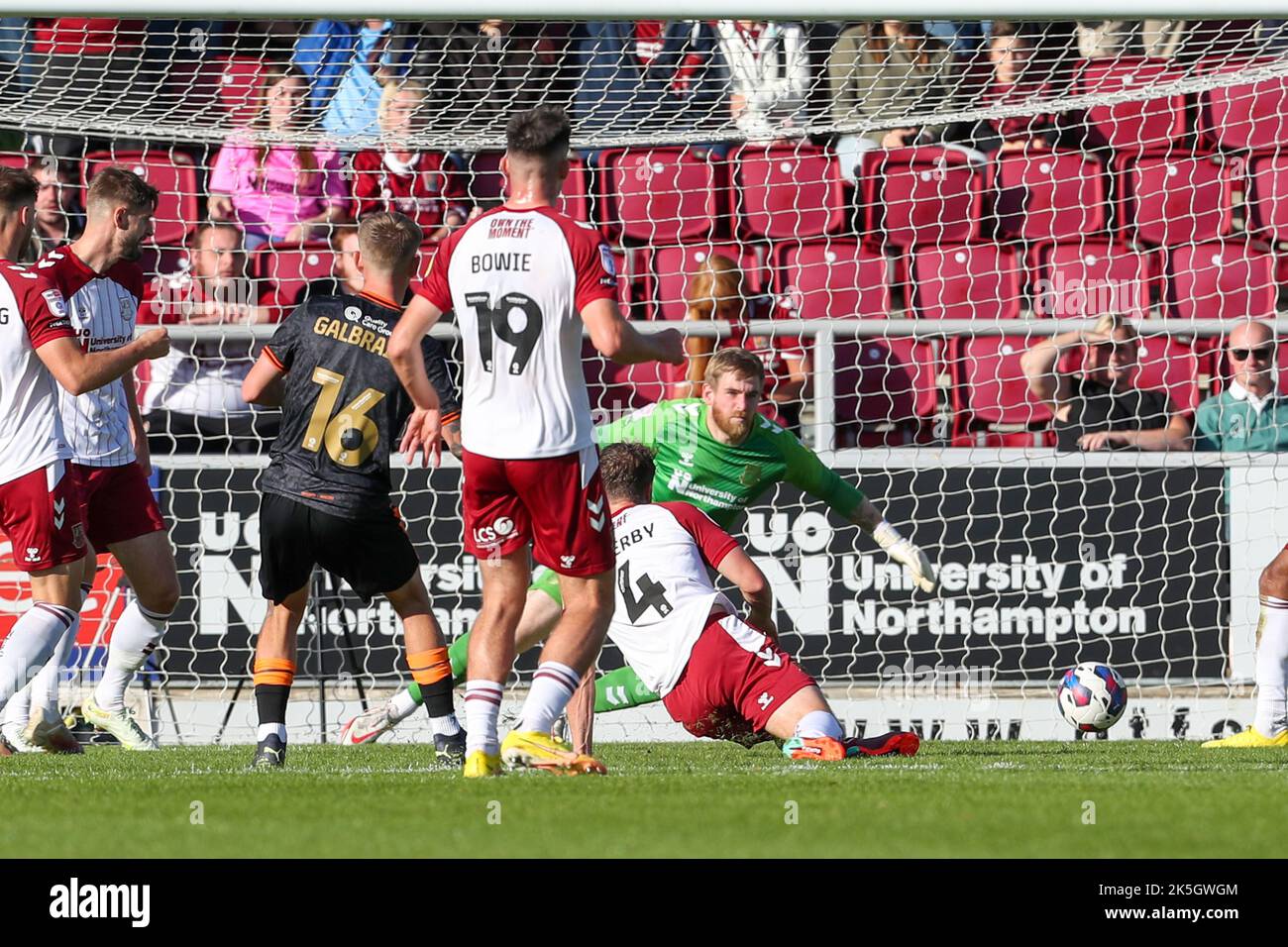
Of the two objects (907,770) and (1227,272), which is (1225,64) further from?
(907,770)

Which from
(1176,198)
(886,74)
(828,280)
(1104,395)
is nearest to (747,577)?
(1104,395)

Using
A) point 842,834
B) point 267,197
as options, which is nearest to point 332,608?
point 267,197

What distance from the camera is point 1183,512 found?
823cm

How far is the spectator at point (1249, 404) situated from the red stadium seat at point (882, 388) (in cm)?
161

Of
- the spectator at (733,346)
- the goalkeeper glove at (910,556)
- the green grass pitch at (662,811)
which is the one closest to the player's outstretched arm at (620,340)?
the green grass pitch at (662,811)

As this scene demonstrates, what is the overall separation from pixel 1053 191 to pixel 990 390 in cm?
204

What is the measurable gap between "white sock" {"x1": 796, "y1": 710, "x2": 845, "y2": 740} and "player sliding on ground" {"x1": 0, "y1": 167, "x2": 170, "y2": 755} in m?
2.54

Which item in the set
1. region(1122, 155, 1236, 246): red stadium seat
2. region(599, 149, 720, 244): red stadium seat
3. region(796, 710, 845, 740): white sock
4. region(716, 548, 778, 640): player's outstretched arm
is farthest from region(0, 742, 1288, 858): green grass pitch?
region(1122, 155, 1236, 246): red stadium seat

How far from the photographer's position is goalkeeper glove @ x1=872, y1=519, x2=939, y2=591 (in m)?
7.18

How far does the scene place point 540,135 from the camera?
5078 mm

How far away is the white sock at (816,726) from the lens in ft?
20.2

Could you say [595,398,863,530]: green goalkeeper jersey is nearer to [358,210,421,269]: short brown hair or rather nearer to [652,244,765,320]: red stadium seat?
[358,210,421,269]: short brown hair

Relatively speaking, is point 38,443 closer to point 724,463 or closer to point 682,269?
point 724,463
